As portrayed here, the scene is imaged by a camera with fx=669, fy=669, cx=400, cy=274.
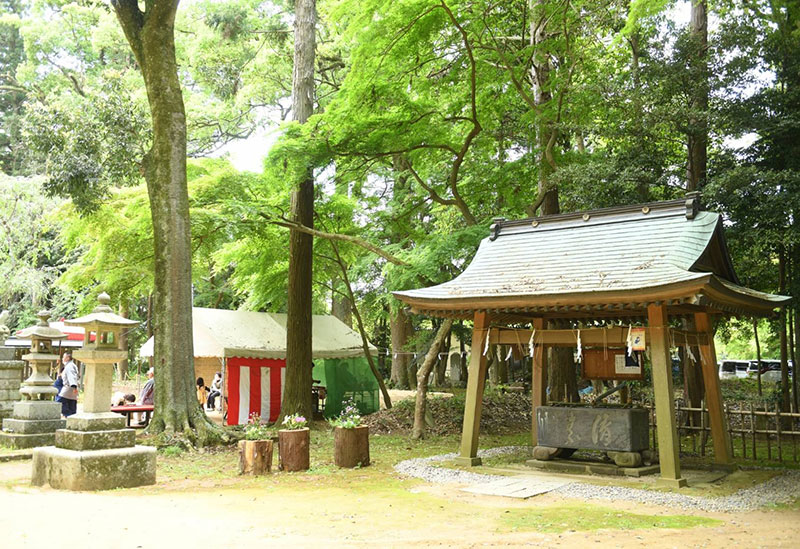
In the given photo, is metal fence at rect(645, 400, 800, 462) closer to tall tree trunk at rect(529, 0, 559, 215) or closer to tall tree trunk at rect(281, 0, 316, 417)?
tall tree trunk at rect(529, 0, 559, 215)

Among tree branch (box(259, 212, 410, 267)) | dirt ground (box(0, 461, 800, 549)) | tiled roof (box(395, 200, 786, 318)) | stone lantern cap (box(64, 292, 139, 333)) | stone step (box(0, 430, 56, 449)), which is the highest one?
tree branch (box(259, 212, 410, 267))

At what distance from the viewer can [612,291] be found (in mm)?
9539

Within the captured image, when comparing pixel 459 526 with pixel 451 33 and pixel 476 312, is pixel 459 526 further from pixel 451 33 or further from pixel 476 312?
pixel 451 33

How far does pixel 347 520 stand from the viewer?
7.39 m

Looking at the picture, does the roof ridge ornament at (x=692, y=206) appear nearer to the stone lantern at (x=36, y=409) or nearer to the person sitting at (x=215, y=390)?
the stone lantern at (x=36, y=409)

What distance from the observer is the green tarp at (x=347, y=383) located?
19.4 metres

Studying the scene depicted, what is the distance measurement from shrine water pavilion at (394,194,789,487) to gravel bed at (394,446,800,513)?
68cm

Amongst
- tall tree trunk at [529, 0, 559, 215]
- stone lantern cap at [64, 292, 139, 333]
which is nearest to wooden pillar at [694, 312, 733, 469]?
tall tree trunk at [529, 0, 559, 215]

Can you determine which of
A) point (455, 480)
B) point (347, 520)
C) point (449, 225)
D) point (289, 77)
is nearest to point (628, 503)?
point (455, 480)

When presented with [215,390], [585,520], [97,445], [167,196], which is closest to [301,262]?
[167,196]

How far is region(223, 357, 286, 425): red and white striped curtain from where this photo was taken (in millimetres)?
17688

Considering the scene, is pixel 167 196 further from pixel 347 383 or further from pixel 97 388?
pixel 347 383

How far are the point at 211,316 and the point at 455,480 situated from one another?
10.0 metres

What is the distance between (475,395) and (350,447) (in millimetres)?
2302
